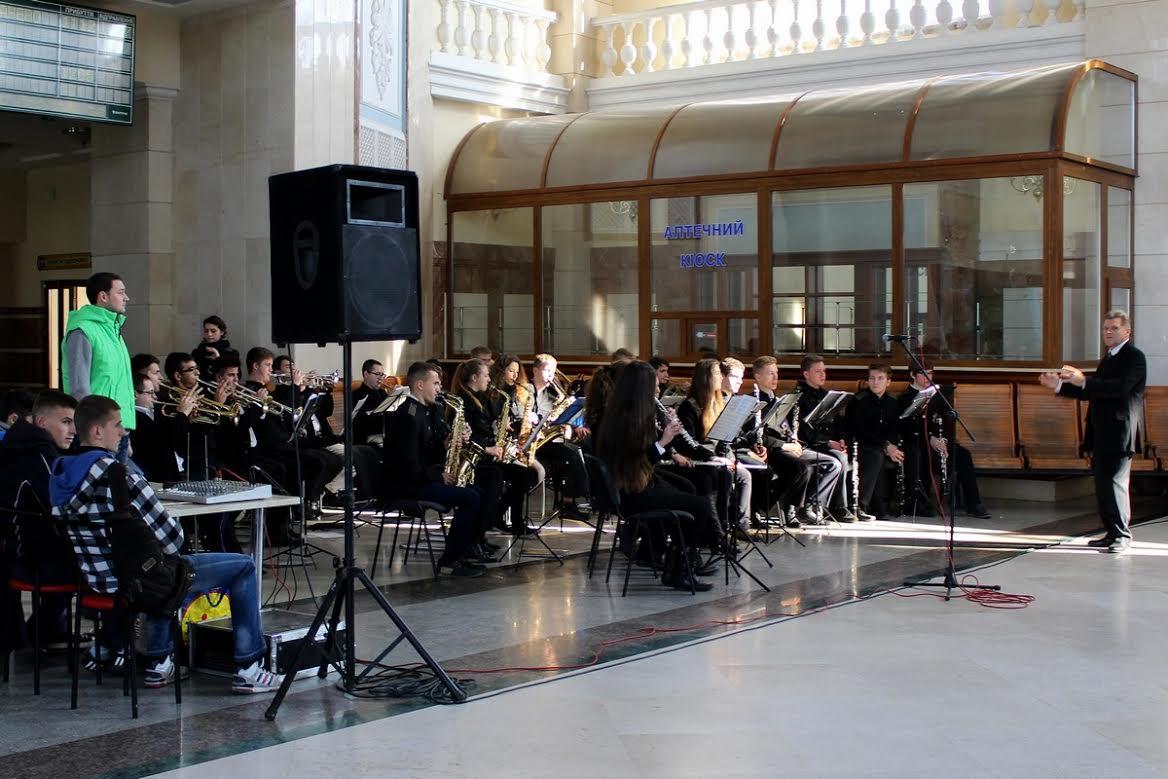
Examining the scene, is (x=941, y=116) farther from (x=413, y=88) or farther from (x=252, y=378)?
(x=252, y=378)

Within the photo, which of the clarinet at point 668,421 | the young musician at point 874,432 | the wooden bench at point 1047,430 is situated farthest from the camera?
the wooden bench at point 1047,430

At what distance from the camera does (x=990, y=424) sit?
38.8 feet

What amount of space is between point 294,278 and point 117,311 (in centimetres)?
246

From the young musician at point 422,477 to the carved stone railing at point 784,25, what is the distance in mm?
7911

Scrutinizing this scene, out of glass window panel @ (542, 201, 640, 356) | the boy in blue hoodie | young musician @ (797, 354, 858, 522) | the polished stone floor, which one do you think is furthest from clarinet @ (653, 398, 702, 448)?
glass window panel @ (542, 201, 640, 356)

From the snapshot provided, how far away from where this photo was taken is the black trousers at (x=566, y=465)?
403 inches

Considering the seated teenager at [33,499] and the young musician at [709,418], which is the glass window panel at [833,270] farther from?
the seated teenager at [33,499]

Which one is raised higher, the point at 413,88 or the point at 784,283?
the point at 413,88

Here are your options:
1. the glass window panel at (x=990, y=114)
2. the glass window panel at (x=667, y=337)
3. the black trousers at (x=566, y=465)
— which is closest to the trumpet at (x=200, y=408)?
the black trousers at (x=566, y=465)

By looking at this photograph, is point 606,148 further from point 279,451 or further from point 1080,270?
point 279,451

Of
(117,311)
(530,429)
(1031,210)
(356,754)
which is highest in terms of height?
(1031,210)

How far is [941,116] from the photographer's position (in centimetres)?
1259

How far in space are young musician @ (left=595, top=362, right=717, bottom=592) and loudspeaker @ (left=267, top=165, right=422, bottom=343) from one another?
2.22 m

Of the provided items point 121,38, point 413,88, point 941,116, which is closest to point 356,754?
point 121,38
